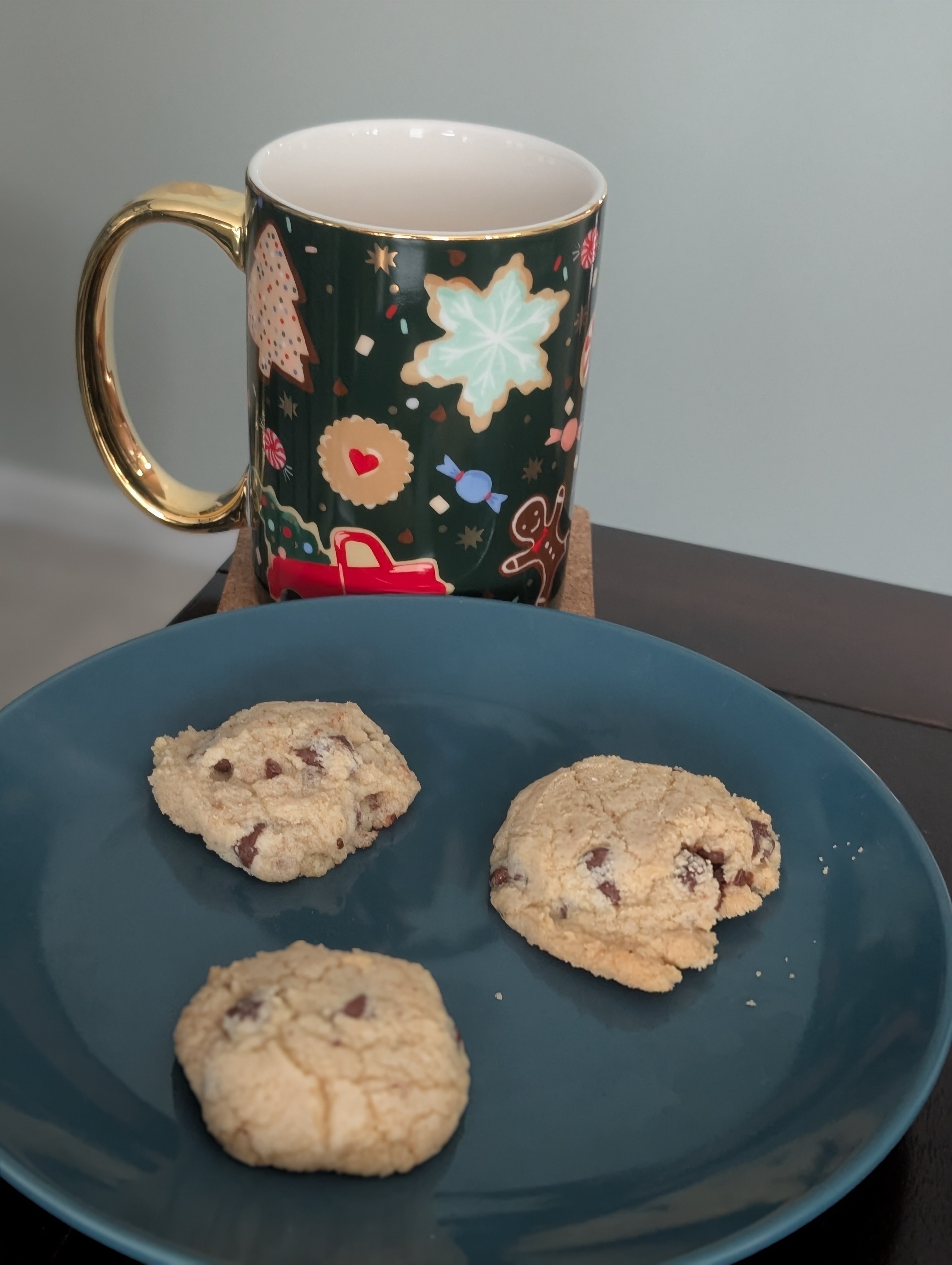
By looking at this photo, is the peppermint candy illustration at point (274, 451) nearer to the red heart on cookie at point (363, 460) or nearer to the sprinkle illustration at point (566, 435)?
the red heart on cookie at point (363, 460)

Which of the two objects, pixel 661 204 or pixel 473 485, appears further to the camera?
pixel 661 204

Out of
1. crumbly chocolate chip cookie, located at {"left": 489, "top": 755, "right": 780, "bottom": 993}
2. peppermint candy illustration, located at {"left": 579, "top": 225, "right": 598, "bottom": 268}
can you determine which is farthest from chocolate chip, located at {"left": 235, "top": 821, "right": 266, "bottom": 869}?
peppermint candy illustration, located at {"left": 579, "top": 225, "right": 598, "bottom": 268}

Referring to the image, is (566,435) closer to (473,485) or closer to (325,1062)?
(473,485)

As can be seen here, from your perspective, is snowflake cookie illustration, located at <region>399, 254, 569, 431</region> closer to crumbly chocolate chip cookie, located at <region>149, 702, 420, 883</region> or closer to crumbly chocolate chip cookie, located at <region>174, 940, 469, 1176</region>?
crumbly chocolate chip cookie, located at <region>149, 702, 420, 883</region>

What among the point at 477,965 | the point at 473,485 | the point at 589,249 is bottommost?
the point at 477,965

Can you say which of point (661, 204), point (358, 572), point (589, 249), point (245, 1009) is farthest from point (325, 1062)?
point (661, 204)

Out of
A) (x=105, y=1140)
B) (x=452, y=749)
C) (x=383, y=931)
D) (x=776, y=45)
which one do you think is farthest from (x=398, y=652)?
(x=776, y=45)

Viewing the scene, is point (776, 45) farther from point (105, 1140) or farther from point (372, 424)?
point (105, 1140)
